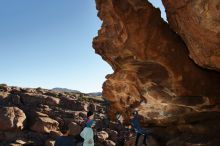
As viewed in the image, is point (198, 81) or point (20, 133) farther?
point (20, 133)

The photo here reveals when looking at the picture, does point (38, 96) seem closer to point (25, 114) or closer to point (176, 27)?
point (25, 114)

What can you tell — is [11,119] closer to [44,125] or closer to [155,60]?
[44,125]

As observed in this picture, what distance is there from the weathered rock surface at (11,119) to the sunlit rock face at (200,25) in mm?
34637

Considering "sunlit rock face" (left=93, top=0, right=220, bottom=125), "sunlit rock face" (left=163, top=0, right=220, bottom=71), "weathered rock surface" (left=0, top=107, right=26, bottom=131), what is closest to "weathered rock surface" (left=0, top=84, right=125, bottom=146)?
"weathered rock surface" (left=0, top=107, right=26, bottom=131)

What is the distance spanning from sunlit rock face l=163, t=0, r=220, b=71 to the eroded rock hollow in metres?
0.05

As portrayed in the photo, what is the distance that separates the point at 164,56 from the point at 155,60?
0.54 meters

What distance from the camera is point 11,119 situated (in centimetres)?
4531

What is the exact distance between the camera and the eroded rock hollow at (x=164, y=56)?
15.3 metres

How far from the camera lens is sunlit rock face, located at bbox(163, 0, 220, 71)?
12.1 metres

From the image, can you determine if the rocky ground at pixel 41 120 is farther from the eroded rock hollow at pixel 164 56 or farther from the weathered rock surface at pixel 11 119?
the eroded rock hollow at pixel 164 56

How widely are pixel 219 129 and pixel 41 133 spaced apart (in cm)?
3450

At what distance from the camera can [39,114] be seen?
161 feet

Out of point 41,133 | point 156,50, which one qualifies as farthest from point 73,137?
point 41,133

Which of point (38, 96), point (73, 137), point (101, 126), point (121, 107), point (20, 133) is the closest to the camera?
point (73, 137)
